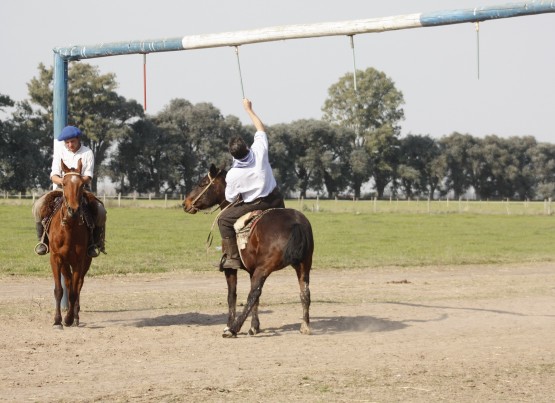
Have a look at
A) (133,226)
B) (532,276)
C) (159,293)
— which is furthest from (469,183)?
(159,293)

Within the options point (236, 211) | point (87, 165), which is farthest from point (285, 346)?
point (87, 165)

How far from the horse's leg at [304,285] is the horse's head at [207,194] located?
158 cm

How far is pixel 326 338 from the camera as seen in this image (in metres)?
13.1

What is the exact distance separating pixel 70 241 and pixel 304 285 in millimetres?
3254

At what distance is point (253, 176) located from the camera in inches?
517

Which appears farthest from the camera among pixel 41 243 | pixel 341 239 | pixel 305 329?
pixel 341 239

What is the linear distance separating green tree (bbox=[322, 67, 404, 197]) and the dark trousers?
1782 inches

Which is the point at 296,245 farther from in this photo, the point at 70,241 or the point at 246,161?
the point at 70,241

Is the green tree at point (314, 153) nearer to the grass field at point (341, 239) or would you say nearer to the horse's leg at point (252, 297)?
the grass field at point (341, 239)

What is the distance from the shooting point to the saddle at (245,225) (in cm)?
1295

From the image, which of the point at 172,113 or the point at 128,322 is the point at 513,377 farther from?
the point at 172,113

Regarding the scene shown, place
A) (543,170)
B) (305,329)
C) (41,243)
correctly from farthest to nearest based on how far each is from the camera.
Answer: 1. (543,170)
2. (41,243)
3. (305,329)

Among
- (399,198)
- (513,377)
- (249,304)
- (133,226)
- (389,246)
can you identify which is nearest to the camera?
(513,377)

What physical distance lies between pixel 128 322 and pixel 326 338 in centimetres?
332
